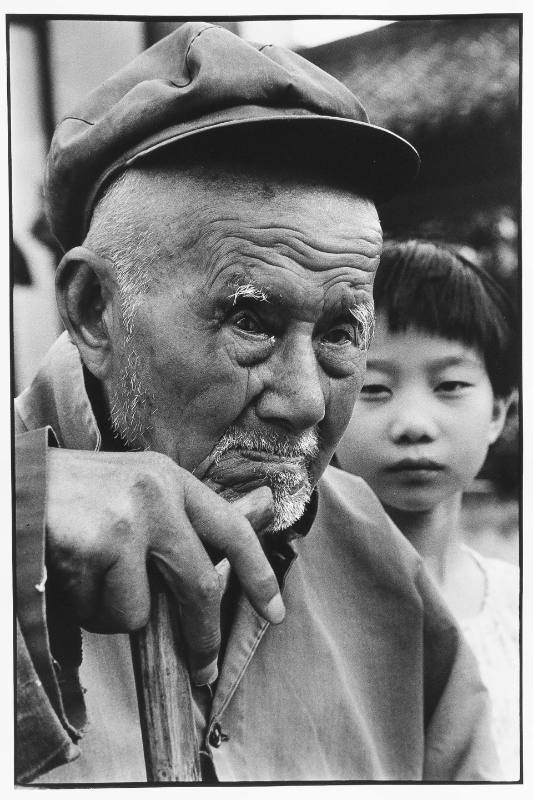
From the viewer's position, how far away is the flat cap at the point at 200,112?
1729mm

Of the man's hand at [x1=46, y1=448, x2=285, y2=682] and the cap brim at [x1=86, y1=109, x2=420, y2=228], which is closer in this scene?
the man's hand at [x1=46, y1=448, x2=285, y2=682]

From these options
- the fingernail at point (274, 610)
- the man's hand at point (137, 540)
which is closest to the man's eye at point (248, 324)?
the man's hand at point (137, 540)

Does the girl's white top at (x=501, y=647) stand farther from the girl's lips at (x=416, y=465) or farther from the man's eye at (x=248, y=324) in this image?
the man's eye at (x=248, y=324)

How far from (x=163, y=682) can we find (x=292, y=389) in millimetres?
577

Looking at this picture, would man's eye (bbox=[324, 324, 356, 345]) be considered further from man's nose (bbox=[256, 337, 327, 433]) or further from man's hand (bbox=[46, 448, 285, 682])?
man's hand (bbox=[46, 448, 285, 682])

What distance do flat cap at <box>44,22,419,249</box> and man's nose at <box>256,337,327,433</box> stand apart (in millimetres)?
A: 386

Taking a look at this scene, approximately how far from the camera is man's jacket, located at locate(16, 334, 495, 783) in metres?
1.89

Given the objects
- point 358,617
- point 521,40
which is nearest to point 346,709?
point 358,617

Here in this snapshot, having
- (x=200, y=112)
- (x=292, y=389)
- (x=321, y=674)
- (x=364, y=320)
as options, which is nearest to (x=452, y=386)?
(x=364, y=320)

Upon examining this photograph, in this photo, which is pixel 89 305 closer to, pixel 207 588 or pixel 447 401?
pixel 207 588

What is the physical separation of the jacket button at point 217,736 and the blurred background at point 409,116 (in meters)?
0.70

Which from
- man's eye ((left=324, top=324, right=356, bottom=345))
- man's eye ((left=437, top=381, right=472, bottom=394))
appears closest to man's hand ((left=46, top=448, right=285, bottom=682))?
man's eye ((left=324, top=324, right=356, bottom=345))
